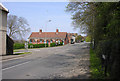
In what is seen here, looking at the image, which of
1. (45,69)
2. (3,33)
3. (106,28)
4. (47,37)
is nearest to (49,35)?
(47,37)

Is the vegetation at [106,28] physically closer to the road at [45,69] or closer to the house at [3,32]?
the road at [45,69]

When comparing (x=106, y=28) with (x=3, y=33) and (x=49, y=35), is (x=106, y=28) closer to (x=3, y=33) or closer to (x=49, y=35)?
(x=3, y=33)

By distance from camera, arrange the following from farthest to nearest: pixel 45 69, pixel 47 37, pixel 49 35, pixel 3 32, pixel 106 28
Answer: pixel 49 35 < pixel 47 37 < pixel 3 32 < pixel 45 69 < pixel 106 28

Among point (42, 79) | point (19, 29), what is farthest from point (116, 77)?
point (19, 29)

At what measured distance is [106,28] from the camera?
26.5 ft

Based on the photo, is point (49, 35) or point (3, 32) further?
point (49, 35)

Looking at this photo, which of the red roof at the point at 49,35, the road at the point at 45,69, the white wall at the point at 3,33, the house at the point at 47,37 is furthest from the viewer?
the red roof at the point at 49,35

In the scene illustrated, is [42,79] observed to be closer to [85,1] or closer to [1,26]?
[85,1]

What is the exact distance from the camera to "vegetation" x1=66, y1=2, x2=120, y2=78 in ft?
13.9

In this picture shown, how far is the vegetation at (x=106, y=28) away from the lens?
4232 millimetres

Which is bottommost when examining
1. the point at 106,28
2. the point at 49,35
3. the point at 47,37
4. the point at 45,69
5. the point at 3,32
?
the point at 45,69

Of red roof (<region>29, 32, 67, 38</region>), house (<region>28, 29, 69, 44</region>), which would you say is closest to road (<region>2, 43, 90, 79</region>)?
house (<region>28, 29, 69, 44</region>)

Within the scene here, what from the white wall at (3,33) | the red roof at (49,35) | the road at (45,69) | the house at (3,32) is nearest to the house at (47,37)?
the red roof at (49,35)

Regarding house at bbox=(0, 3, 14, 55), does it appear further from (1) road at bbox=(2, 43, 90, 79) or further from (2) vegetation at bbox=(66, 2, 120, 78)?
(2) vegetation at bbox=(66, 2, 120, 78)
